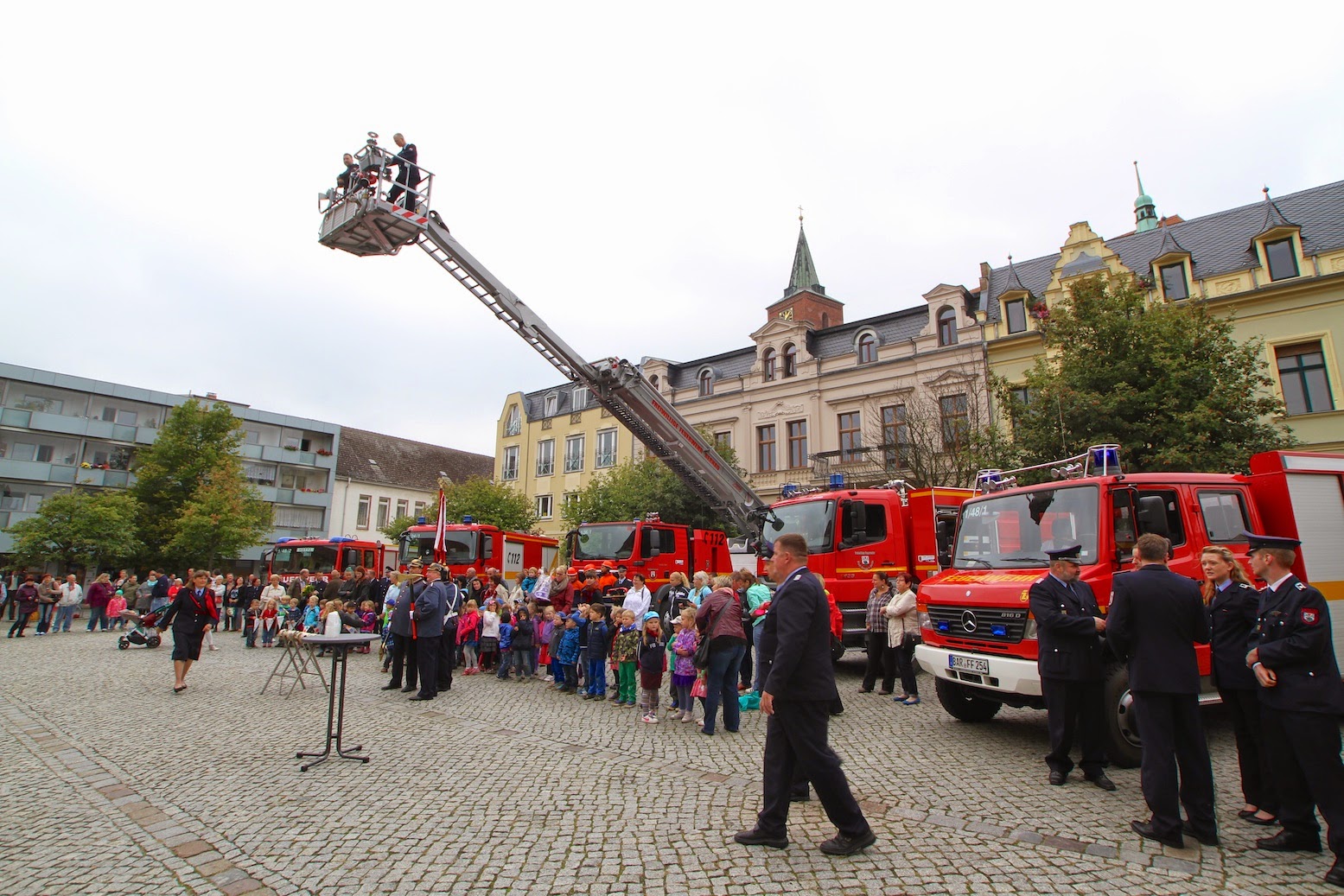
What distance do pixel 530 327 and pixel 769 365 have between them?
21.9 metres

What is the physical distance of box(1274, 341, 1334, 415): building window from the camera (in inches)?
838

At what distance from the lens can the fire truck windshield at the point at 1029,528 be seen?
23.5ft

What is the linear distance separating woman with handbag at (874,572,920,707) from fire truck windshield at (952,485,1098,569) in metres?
1.19

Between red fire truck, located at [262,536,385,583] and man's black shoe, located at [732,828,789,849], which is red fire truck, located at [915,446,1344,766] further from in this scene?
red fire truck, located at [262,536,385,583]

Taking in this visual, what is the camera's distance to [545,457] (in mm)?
41594

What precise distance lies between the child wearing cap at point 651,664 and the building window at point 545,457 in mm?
32982

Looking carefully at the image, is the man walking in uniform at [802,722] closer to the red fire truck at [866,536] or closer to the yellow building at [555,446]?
the red fire truck at [866,536]

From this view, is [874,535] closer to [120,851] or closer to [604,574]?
[604,574]

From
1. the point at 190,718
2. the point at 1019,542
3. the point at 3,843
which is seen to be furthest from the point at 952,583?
the point at 190,718

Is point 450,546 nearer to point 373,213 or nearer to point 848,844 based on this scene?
point 373,213

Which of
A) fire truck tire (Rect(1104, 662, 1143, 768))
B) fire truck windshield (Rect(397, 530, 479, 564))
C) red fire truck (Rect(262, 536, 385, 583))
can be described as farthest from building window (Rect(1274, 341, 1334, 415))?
red fire truck (Rect(262, 536, 385, 583))

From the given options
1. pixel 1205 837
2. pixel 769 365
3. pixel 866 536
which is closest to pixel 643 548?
pixel 866 536

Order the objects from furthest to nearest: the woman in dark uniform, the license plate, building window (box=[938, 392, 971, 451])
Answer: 1. building window (box=[938, 392, 971, 451])
2. the woman in dark uniform
3. the license plate

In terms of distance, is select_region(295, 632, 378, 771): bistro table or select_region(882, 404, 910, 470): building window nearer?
select_region(295, 632, 378, 771): bistro table
